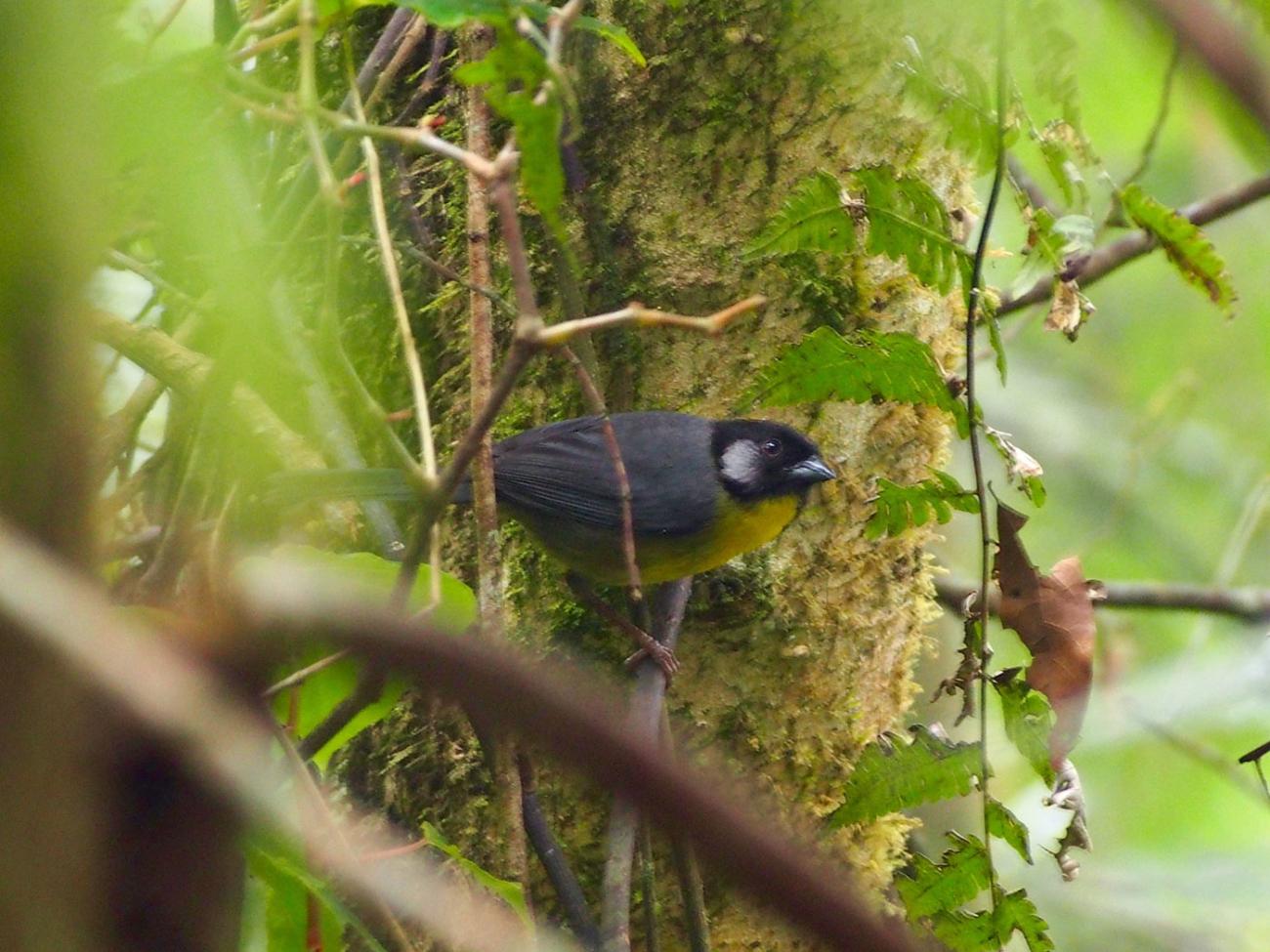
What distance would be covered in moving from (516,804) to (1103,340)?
565cm

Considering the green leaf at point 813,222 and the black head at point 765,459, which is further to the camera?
the black head at point 765,459

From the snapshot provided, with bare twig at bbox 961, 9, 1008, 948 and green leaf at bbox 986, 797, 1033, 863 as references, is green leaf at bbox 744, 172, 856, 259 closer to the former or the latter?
bare twig at bbox 961, 9, 1008, 948

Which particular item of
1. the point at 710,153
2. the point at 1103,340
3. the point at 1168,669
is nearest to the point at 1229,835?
the point at 1168,669

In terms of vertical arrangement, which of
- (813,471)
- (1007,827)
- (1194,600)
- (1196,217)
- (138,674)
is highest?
(138,674)

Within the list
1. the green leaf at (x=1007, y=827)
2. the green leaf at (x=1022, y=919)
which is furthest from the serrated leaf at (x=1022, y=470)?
the green leaf at (x=1022, y=919)

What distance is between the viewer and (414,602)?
196cm

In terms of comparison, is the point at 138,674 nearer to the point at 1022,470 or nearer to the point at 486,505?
the point at 486,505

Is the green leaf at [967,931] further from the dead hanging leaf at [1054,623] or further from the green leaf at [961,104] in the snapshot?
the green leaf at [961,104]

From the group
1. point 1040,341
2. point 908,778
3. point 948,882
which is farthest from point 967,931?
point 1040,341

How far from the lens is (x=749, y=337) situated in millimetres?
2695

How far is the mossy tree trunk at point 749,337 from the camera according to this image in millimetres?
2586

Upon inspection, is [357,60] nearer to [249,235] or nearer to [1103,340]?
[249,235]

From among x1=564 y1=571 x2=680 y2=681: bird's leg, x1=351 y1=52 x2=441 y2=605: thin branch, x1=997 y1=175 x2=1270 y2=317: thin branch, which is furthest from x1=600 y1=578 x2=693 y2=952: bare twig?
x1=997 y1=175 x2=1270 y2=317: thin branch

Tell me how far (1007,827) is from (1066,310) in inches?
35.1
